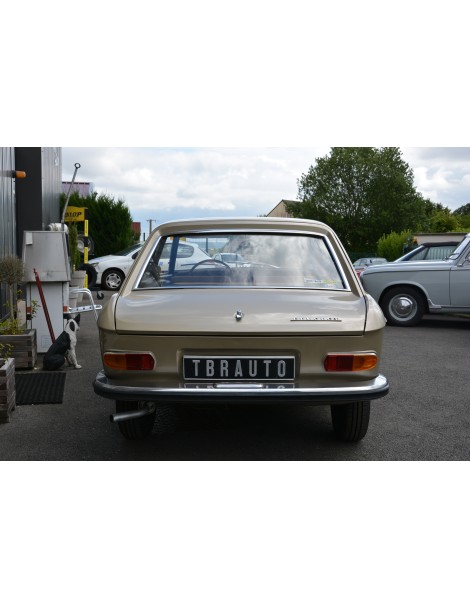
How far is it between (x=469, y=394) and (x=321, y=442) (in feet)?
7.46

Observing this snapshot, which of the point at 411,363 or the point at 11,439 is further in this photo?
the point at 411,363

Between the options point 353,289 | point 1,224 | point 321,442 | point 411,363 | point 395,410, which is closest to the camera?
point 353,289

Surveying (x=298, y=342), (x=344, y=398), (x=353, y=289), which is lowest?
(x=344, y=398)

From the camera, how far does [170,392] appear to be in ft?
11.7

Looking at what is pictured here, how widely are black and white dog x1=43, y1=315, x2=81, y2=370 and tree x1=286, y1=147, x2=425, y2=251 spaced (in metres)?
43.5

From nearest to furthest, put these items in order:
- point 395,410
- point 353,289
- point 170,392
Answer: point 170,392, point 353,289, point 395,410

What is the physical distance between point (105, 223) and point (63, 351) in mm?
18561

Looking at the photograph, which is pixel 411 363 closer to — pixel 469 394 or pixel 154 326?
pixel 469 394

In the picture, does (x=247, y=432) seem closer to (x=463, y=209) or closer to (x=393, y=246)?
(x=393, y=246)

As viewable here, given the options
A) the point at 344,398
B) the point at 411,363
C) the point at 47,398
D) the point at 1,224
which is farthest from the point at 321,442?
the point at 1,224

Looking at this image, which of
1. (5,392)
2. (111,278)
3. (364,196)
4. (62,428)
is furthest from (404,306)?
(364,196)

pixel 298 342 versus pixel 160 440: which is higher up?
pixel 298 342

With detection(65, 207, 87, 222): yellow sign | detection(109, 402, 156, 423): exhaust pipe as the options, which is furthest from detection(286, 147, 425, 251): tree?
detection(109, 402, 156, 423): exhaust pipe

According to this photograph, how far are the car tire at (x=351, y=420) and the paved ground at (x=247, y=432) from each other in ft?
0.25
